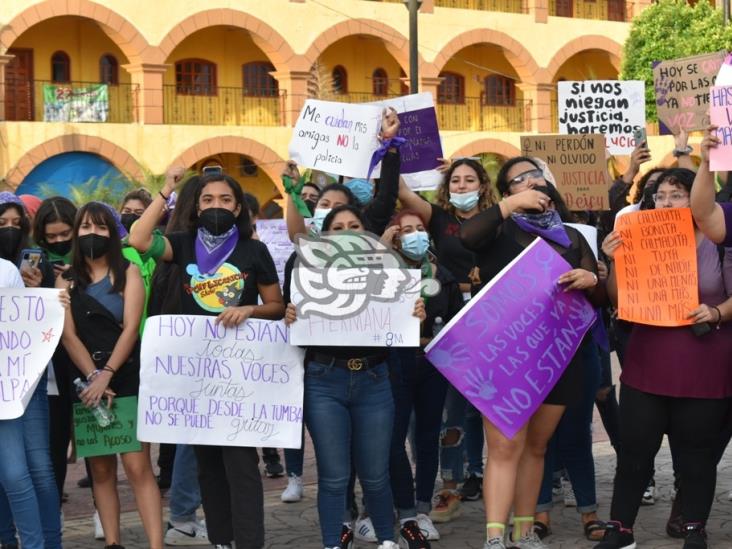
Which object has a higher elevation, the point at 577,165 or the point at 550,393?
the point at 577,165

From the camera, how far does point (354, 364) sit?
6641 millimetres

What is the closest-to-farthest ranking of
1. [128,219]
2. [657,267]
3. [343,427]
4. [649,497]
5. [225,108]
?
[343,427], [657,267], [649,497], [128,219], [225,108]

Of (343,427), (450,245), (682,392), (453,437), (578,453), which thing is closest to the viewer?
(343,427)

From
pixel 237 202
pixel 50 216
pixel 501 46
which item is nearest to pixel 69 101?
pixel 501 46

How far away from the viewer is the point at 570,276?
6809 millimetres

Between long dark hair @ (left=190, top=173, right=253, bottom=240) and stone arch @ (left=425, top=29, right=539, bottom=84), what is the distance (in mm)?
26657

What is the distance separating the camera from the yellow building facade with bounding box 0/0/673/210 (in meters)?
28.7

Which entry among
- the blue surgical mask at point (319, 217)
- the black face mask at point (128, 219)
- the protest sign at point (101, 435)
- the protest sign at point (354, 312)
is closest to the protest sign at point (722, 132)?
the protest sign at point (354, 312)

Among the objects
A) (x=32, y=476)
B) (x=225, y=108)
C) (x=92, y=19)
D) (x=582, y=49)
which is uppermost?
(x=582, y=49)

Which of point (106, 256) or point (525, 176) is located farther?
point (525, 176)

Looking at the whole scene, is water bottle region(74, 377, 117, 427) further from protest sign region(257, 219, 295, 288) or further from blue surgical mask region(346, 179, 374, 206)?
protest sign region(257, 219, 295, 288)

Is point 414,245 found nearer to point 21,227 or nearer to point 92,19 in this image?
point 21,227

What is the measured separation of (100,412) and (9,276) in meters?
0.81

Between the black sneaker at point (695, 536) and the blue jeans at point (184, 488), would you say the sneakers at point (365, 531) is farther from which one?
the black sneaker at point (695, 536)
